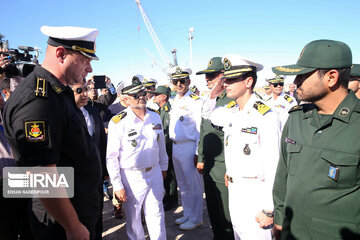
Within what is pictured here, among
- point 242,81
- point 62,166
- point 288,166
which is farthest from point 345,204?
point 62,166

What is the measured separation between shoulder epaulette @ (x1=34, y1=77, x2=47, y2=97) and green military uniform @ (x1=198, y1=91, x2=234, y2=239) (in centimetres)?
258

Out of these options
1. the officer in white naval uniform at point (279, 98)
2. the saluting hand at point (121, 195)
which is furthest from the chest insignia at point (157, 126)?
the officer in white naval uniform at point (279, 98)

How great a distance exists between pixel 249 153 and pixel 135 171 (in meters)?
1.54

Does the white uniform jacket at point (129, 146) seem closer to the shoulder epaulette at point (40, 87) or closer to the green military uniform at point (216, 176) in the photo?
the green military uniform at point (216, 176)

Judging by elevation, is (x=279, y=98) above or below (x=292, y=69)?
below

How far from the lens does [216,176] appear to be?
3496 millimetres

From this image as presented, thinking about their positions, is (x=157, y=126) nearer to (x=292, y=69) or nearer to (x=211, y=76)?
(x=211, y=76)

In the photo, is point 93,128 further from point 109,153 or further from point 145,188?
point 145,188

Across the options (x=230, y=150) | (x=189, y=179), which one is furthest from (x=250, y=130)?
(x=189, y=179)

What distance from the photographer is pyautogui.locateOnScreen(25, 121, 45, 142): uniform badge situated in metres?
1.30

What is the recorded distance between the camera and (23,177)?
1.78m

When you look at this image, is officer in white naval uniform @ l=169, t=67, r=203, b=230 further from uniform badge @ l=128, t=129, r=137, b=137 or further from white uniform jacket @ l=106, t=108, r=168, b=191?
uniform badge @ l=128, t=129, r=137, b=137

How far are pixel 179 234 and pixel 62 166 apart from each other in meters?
3.18

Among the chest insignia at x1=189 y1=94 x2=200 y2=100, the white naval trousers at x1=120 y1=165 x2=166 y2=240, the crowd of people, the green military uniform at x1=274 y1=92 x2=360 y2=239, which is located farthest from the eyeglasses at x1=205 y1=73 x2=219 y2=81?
the green military uniform at x1=274 y1=92 x2=360 y2=239
